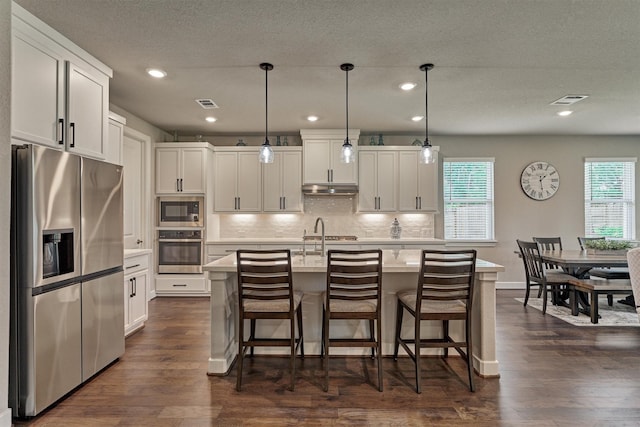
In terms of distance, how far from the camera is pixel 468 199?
632 centimetres

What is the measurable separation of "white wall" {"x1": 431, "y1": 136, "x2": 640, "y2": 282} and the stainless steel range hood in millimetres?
1717

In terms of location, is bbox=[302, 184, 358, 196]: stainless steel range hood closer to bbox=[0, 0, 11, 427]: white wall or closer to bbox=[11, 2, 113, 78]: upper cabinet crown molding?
bbox=[11, 2, 113, 78]: upper cabinet crown molding

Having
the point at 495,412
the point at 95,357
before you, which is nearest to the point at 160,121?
the point at 95,357

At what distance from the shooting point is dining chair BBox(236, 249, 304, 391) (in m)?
2.64

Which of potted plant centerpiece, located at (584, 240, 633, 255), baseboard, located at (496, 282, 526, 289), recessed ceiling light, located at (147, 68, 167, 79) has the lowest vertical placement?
baseboard, located at (496, 282, 526, 289)

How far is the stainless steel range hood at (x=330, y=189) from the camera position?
569 centimetres

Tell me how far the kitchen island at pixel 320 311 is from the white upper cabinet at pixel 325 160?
253 cm

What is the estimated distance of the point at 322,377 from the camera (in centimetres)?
283

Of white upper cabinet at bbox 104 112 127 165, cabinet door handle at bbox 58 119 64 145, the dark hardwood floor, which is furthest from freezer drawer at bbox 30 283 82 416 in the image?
white upper cabinet at bbox 104 112 127 165

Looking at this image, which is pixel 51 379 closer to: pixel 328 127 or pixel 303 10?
pixel 303 10

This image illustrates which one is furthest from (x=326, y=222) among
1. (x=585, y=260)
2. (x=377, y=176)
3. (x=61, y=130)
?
(x=61, y=130)

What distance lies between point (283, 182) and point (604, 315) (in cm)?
A: 474

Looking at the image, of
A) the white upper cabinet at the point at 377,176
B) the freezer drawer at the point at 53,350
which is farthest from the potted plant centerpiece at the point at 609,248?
the freezer drawer at the point at 53,350

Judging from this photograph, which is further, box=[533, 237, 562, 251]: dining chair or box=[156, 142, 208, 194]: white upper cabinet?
box=[156, 142, 208, 194]: white upper cabinet
